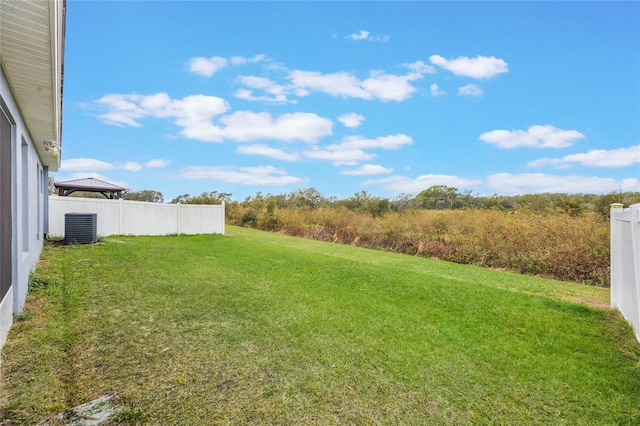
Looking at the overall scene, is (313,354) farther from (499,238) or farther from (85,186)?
(85,186)

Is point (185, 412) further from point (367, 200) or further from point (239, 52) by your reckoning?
point (367, 200)

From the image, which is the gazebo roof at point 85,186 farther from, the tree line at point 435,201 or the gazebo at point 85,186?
the tree line at point 435,201

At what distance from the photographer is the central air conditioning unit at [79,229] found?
30.2 ft

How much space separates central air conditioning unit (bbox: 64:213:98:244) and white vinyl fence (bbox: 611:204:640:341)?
11795 millimetres

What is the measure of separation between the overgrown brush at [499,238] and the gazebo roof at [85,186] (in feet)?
35.9

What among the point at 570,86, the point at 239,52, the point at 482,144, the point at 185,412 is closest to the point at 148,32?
the point at 239,52

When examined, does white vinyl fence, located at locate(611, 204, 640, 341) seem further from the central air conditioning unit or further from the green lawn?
the central air conditioning unit

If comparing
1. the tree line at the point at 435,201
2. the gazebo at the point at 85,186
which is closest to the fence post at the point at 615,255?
the tree line at the point at 435,201

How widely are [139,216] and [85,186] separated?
13.7 ft

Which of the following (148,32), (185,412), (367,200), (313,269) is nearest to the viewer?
(185,412)

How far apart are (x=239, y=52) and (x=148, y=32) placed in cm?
311

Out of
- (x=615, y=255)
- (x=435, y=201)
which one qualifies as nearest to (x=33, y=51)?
(x=615, y=255)

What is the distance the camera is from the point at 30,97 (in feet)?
13.9

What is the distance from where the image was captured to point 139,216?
13117 millimetres
